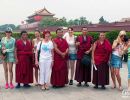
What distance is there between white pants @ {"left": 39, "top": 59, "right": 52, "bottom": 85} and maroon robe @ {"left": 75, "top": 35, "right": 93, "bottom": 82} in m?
0.76

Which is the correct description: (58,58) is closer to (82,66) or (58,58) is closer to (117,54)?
(82,66)

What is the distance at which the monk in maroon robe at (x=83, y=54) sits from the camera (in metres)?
7.63

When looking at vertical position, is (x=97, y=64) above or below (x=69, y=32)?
below

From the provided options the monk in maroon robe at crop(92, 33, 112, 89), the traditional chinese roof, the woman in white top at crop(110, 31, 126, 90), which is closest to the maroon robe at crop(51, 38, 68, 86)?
the monk in maroon robe at crop(92, 33, 112, 89)

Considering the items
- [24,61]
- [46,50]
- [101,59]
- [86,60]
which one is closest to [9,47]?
[24,61]

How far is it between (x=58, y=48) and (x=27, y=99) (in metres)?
1.56

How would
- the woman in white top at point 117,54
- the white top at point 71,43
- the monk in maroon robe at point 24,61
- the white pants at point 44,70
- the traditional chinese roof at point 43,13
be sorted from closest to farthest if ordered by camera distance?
the woman in white top at point 117,54, the white pants at point 44,70, the monk in maroon robe at point 24,61, the white top at point 71,43, the traditional chinese roof at point 43,13

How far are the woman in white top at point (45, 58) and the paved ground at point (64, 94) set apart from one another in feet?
0.89

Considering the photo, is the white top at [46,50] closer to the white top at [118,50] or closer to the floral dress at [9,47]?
the floral dress at [9,47]

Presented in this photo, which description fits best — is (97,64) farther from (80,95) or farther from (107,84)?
(80,95)

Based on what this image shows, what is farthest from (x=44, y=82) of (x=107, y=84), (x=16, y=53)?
(x=107, y=84)

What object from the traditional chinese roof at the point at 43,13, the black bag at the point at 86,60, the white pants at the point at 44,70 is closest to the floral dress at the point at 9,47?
the white pants at the point at 44,70

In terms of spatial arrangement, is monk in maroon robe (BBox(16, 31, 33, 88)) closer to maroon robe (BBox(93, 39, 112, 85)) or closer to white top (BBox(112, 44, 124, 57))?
maroon robe (BBox(93, 39, 112, 85))

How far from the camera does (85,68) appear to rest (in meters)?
7.75
